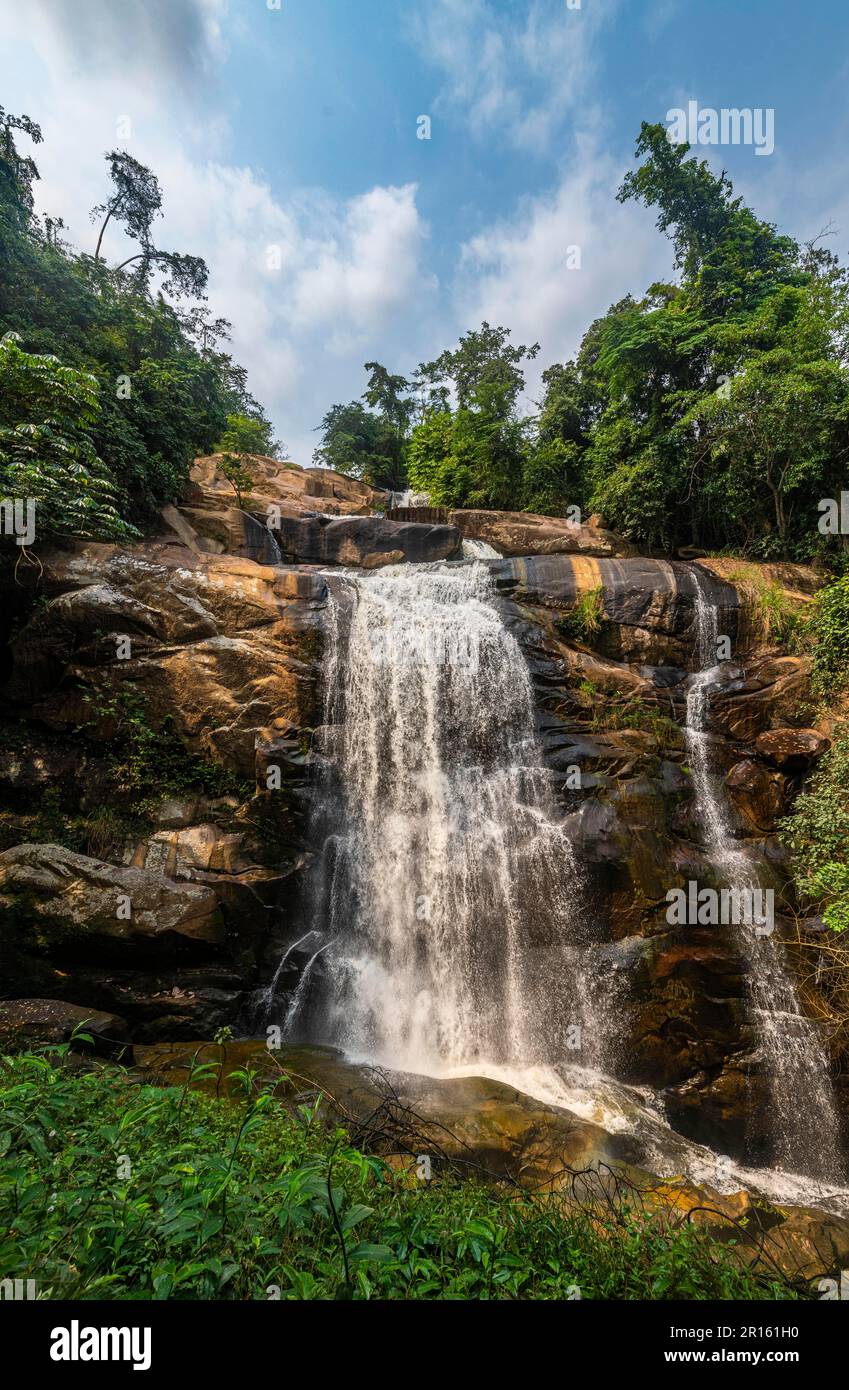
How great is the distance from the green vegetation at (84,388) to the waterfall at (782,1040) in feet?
40.9

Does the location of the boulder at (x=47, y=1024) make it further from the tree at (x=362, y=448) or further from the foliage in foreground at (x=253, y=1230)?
the tree at (x=362, y=448)

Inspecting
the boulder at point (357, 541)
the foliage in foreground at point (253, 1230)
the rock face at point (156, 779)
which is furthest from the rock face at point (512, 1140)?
the boulder at point (357, 541)

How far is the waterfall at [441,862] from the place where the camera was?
26.3 ft

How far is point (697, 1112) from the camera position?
729 cm

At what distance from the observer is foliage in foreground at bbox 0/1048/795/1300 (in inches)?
74.5

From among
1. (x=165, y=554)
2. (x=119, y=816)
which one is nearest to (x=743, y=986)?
(x=119, y=816)

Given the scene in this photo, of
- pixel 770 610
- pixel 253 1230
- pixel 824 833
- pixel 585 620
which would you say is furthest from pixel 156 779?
pixel 770 610

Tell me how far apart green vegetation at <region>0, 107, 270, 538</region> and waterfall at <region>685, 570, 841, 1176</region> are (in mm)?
12452

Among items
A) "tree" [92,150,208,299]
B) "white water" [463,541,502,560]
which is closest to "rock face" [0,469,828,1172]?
"white water" [463,541,502,560]

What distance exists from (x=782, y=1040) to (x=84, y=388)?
598 inches

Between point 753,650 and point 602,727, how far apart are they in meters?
4.65

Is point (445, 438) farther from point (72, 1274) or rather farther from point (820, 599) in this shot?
point (72, 1274)

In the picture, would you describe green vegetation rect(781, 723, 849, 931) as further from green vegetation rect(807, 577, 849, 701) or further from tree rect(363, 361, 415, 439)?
tree rect(363, 361, 415, 439)

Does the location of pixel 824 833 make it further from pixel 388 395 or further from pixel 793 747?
pixel 388 395
